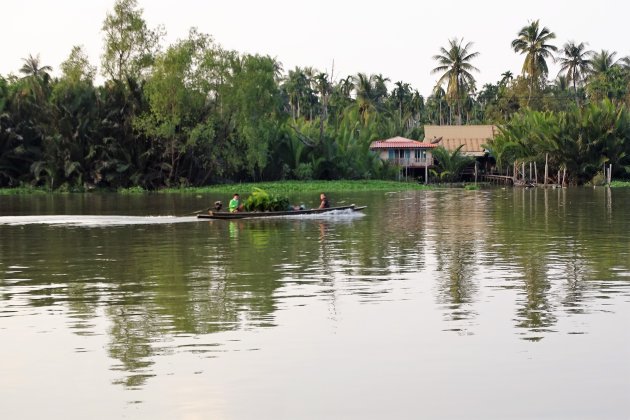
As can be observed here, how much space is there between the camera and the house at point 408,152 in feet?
308

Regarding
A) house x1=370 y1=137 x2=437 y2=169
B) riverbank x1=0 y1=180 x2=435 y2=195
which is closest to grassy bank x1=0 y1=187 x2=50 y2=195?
riverbank x1=0 y1=180 x2=435 y2=195

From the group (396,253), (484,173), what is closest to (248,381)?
(396,253)

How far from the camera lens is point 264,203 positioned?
41656mm

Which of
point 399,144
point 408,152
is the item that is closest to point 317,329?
point 399,144

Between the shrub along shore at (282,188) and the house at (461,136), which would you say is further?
the house at (461,136)

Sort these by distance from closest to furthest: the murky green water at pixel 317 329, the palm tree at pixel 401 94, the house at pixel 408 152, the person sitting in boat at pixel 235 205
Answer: the murky green water at pixel 317 329 → the person sitting in boat at pixel 235 205 → the house at pixel 408 152 → the palm tree at pixel 401 94

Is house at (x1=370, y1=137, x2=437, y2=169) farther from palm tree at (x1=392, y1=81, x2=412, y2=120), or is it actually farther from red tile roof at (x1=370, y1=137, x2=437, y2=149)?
palm tree at (x1=392, y1=81, x2=412, y2=120)

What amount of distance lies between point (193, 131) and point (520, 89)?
1954 inches

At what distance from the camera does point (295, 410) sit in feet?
34.4

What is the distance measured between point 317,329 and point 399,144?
262 ft

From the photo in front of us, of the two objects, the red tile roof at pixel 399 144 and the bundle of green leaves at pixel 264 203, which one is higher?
the red tile roof at pixel 399 144

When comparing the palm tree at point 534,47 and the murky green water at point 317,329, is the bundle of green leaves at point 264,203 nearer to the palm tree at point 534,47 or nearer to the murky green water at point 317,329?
the murky green water at point 317,329

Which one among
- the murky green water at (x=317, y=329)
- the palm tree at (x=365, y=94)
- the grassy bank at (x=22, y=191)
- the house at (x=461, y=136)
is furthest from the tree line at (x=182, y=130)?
the murky green water at (x=317, y=329)

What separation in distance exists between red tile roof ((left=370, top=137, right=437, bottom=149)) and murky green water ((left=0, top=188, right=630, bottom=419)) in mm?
61693
